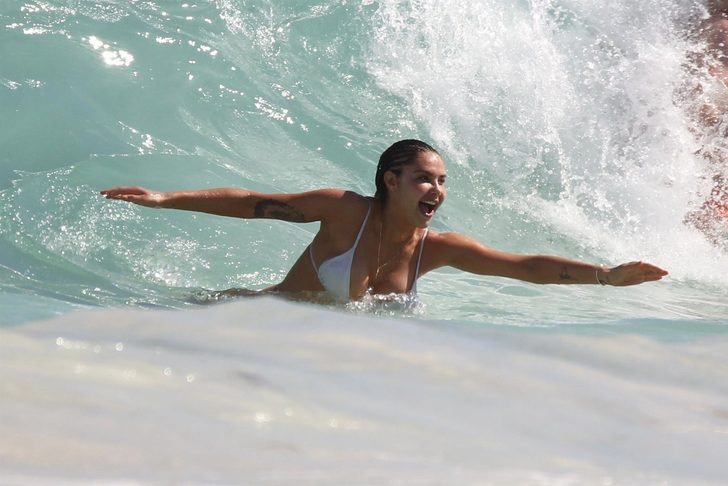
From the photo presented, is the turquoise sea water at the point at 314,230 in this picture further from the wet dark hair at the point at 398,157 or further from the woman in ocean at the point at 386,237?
the wet dark hair at the point at 398,157

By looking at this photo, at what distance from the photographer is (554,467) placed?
1.66 m

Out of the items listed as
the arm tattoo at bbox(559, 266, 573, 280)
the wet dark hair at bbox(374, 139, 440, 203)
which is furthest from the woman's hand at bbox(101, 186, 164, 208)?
the arm tattoo at bbox(559, 266, 573, 280)

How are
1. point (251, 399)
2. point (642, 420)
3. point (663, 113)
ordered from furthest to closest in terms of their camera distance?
point (663, 113) → point (642, 420) → point (251, 399)

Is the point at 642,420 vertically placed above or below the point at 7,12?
below

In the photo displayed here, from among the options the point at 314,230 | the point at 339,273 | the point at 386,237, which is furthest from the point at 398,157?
the point at 314,230

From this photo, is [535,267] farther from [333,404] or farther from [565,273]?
[333,404]

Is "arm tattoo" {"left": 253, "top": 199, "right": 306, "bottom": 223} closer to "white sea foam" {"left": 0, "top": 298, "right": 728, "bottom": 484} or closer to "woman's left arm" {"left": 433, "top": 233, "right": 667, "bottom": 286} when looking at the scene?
"woman's left arm" {"left": 433, "top": 233, "right": 667, "bottom": 286}

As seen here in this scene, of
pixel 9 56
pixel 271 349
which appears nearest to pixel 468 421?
pixel 271 349

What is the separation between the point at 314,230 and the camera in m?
6.25

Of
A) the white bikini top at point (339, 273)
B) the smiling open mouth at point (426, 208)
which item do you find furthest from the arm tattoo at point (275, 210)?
the smiling open mouth at point (426, 208)

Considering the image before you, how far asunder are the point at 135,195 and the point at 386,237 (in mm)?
1086

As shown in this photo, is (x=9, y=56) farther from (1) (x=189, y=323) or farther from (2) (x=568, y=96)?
(1) (x=189, y=323)

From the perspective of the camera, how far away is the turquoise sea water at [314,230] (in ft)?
5.66

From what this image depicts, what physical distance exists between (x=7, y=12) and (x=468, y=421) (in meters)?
6.50
